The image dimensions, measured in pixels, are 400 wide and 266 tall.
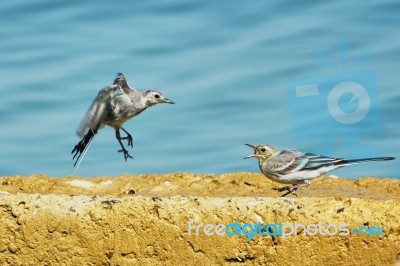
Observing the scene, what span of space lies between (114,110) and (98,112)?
0.23 m

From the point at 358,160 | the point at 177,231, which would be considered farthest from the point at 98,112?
the point at 358,160

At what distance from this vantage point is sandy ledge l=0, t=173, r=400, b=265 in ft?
29.4

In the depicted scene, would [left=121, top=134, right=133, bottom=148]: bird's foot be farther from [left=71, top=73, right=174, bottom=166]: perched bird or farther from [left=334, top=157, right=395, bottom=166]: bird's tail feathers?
[left=334, top=157, right=395, bottom=166]: bird's tail feathers

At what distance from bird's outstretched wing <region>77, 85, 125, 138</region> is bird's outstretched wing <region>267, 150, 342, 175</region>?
181 cm

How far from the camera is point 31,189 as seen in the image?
1084 cm

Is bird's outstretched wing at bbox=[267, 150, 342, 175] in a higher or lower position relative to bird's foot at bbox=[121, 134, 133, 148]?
lower

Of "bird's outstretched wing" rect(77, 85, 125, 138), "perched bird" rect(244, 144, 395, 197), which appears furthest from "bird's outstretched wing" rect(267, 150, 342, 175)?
"bird's outstretched wing" rect(77, 85, 125, 138)

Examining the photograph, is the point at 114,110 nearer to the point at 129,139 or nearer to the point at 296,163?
the point at 129,139

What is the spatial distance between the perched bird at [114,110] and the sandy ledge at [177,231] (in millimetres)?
1550

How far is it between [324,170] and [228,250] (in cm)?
160

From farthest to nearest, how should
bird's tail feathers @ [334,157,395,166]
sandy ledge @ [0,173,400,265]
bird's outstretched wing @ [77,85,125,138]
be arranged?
bird's outstretched wing @ [77,85,125,138]
bird's tail feathers @ [334,157,395,166]
sandy ledge @ [0,173,400,265]

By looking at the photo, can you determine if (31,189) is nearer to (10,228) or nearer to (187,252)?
(10,228)

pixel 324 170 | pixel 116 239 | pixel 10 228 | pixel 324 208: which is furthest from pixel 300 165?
pixel 10 228

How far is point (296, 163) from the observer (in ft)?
33.6
